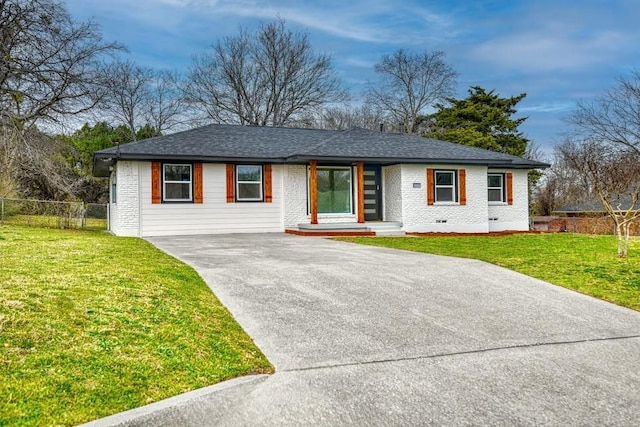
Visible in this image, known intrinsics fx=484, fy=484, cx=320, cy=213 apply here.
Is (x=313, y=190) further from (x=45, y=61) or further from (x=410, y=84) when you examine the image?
(x=410, y=84)

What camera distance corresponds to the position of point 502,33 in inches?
730

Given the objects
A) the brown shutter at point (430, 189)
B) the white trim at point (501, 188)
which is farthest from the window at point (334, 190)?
the white trim at point (501, 188)

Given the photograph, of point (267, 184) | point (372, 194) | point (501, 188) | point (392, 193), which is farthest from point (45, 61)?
point (501, 188)

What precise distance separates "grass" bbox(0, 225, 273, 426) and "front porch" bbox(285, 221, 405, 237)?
31.9ft

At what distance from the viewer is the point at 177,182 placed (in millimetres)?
16078

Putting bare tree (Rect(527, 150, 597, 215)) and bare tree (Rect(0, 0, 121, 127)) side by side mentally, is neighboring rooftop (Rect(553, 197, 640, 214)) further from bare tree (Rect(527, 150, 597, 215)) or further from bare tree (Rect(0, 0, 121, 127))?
bare tree (Rect(0, 0, 121, 127))

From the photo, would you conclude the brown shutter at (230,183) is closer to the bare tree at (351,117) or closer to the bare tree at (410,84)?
the bare tree at (351,117)

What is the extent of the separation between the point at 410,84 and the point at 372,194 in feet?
71.4

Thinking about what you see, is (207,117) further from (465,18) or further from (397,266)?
(397,266)

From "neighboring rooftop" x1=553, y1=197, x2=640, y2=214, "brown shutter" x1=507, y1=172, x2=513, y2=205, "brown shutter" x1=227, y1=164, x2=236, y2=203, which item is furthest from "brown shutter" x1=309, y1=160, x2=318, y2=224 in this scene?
"neighboring rooftop" x1=553, y1=197, x2=640, y2=214

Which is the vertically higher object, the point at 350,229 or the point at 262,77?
the point at 262,77

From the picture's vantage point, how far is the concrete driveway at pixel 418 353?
10.0ft

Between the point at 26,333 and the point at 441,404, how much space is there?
3.15 m

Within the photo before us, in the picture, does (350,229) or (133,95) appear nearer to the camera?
(350,229)
